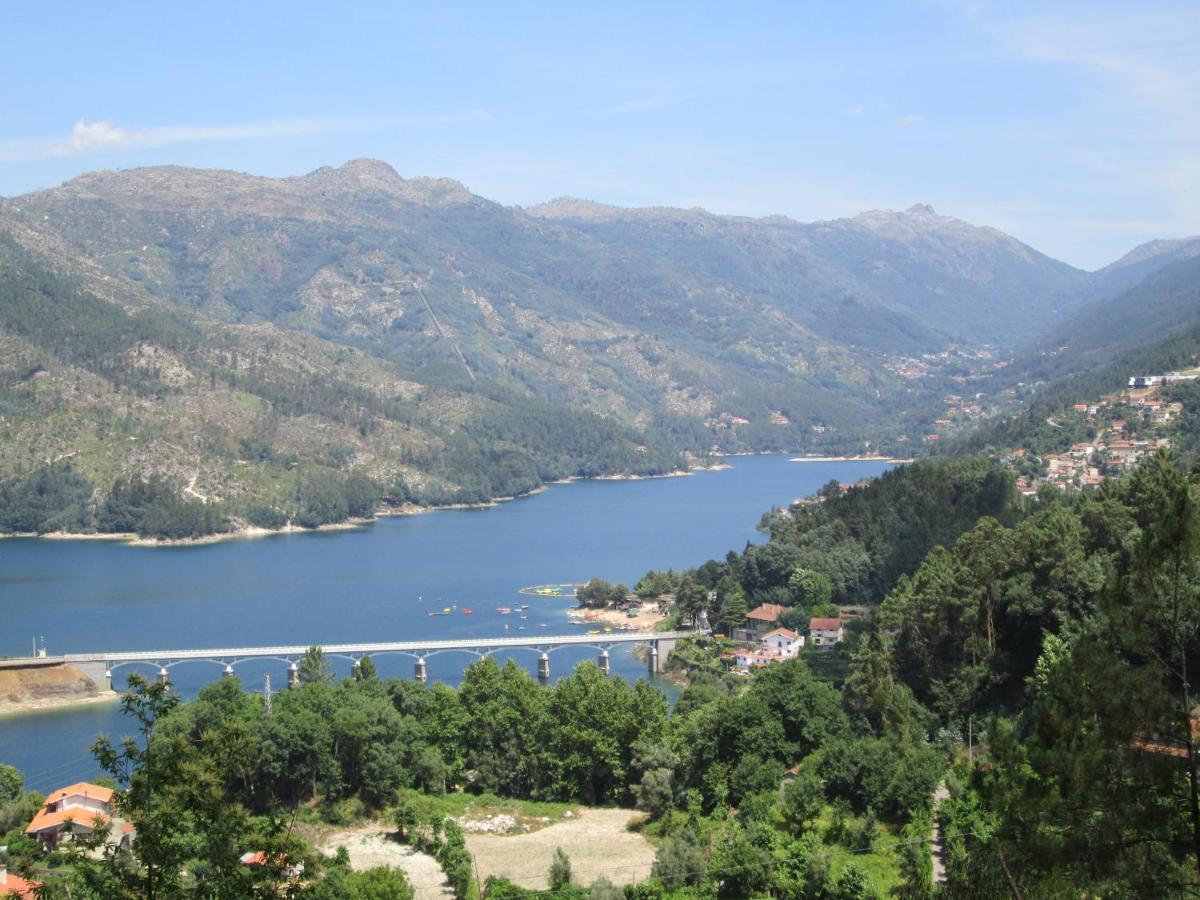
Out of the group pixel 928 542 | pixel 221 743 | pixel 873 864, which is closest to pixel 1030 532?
pixel 873 864

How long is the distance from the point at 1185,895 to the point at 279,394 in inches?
5326

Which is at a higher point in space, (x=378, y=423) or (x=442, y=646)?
(x=378, y=423)

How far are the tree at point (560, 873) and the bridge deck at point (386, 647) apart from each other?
29.9 metres

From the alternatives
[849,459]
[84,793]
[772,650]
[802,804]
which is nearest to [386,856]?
[84,793]

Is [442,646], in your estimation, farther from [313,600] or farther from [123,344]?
[123,344]

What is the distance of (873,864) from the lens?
23266mm

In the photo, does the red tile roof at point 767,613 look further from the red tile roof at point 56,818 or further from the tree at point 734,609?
the red tile roof at point 56,818

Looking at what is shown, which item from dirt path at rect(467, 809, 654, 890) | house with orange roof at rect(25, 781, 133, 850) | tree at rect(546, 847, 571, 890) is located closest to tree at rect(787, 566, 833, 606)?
dirt path at rect(467, 809, 654, 890)

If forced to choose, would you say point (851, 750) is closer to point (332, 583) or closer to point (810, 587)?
point (810, 587)

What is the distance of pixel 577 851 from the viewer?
27406 mm

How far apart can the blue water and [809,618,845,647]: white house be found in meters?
7.68

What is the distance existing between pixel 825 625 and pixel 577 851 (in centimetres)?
2613

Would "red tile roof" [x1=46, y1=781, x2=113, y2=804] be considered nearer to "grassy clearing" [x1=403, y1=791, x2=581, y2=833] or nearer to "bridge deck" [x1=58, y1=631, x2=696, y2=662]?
"grassy clearing" [x1=403, y1=791, x2=581, y2=833]

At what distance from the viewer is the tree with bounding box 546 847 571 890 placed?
2420 cm
